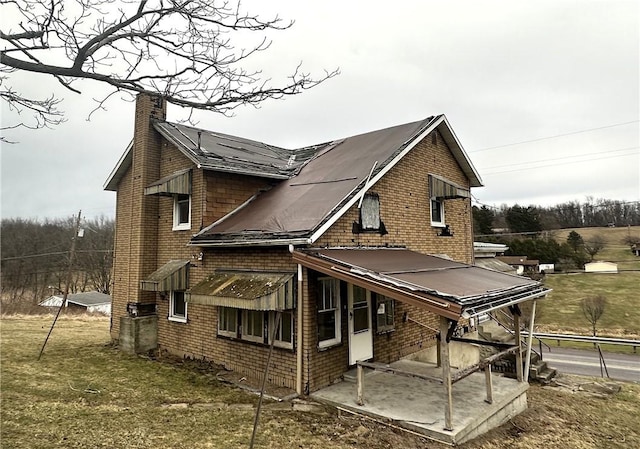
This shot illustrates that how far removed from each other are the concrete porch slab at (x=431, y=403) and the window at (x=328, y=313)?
0.98 m

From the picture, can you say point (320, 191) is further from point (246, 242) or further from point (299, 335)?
point (299, 335)

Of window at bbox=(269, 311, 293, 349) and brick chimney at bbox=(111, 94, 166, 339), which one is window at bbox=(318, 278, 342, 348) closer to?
window at bbox=(269, 311, 293, 349)

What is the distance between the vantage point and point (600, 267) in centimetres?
5081

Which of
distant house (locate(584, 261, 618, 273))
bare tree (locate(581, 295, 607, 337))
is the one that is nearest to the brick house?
bare tree (locate(581, 295, 607, 337))

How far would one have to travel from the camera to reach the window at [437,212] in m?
13.2

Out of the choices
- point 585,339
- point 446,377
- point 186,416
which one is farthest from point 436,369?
point 585,339

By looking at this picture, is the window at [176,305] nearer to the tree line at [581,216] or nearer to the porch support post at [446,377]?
the porch support post at [446,377]

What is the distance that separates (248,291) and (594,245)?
6984 centimetres

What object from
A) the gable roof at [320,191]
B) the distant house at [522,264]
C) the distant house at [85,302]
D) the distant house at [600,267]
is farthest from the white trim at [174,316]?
the distant house at [600,267]

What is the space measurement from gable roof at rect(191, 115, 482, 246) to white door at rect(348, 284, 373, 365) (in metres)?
1.98

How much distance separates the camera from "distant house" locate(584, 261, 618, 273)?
50.2 meters

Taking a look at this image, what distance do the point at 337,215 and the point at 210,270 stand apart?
394 centimetres

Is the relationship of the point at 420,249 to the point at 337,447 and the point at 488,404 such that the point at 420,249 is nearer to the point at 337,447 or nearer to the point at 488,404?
the point at 488,404

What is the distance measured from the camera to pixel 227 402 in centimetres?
788
